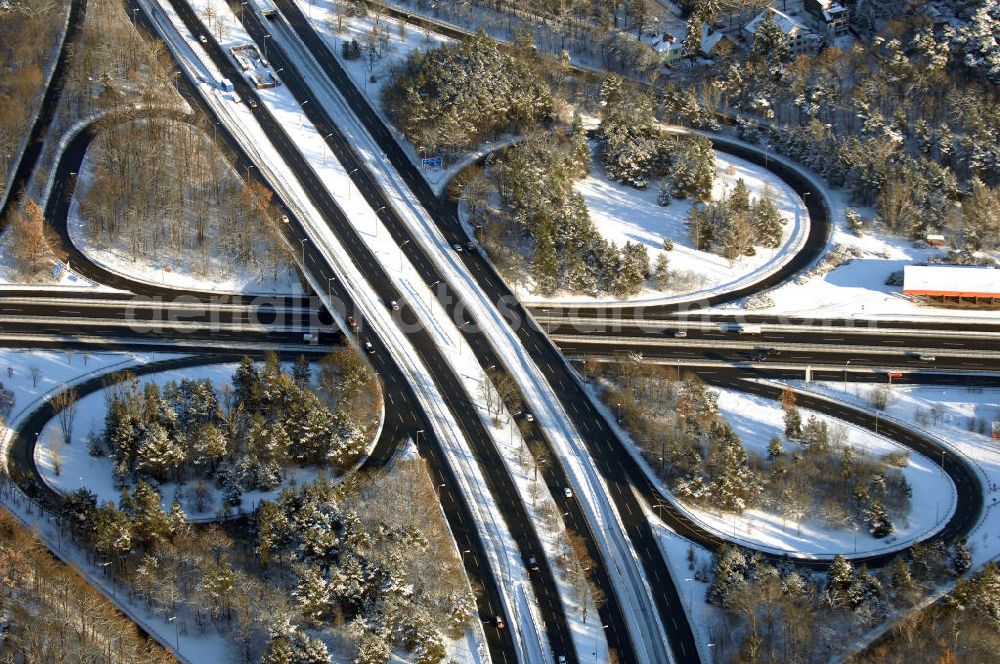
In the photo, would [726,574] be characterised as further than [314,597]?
Yes

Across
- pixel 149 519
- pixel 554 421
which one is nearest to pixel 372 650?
pixel 149 519

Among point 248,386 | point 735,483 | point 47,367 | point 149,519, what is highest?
point 735,483

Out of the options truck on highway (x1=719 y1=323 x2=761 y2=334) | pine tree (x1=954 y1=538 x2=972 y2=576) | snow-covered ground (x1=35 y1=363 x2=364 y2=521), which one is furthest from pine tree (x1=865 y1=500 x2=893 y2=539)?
snow-covered ground (x1=35 y1=363 x2=364 y2=521)

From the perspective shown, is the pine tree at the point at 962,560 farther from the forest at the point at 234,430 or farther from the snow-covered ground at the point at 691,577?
the forest at the point at 234,430

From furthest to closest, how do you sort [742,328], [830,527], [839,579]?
[742,328], [830,527], [839,579]

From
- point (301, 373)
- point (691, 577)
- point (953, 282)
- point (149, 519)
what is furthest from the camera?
point (953, 282)

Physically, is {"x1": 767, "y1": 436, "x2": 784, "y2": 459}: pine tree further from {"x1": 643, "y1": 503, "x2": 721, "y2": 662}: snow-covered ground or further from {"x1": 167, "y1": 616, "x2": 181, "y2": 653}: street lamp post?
{"x1": 167, "y1": 616, "x2": 181, "y2": 653}: street lamp post

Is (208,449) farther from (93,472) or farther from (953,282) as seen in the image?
(953,282)

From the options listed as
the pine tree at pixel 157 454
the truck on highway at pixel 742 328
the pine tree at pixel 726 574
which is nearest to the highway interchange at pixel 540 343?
the truck on highway at pixel 742 328
